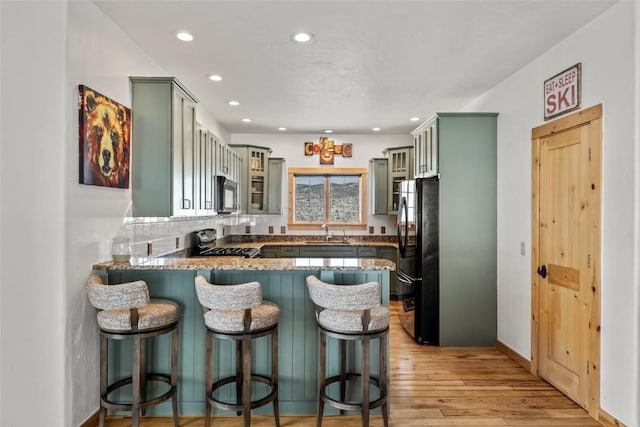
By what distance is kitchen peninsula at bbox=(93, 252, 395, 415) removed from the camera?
253cm

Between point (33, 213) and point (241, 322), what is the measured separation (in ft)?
4.20

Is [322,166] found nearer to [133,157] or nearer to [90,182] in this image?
[133,157]

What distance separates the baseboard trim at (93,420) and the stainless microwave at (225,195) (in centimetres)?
228

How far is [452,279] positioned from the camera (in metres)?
3.83

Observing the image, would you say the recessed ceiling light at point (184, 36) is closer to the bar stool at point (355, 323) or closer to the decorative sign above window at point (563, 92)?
the bar stool at point (355, 323)

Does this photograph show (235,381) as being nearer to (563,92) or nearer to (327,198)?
(563,92)

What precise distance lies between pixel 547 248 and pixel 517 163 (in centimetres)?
88

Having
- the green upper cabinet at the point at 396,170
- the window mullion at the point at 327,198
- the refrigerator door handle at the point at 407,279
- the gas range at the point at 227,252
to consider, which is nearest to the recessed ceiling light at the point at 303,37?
the gas range at the point at 227,252

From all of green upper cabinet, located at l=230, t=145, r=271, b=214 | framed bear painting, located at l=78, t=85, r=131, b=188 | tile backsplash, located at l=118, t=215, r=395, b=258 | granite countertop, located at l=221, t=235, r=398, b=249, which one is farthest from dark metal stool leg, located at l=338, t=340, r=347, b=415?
green upper cabinet, located at l=230, t=145, r=271, b=214

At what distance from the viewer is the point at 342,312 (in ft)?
7.21

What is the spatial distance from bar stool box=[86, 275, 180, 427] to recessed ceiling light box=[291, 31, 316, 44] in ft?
6.64

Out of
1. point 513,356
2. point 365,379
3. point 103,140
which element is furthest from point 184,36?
point 513,356

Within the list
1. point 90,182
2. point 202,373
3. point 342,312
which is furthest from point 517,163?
point 90,182

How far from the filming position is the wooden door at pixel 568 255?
2508 mm
